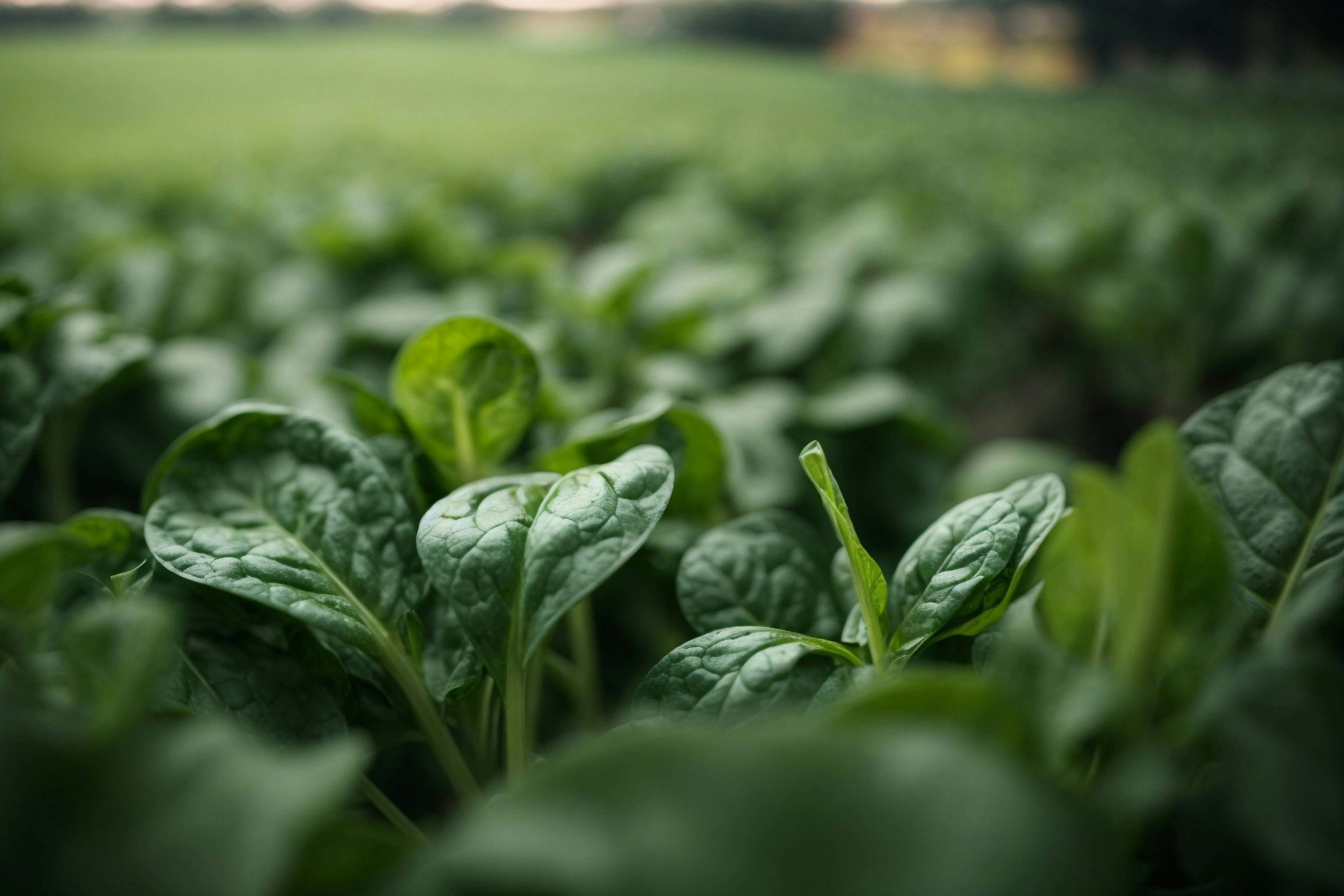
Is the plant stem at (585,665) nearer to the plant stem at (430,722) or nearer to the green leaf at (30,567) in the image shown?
the plant stem at (430,722)

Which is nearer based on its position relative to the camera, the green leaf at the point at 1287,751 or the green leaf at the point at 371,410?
the green leaf at the point at 1287,751

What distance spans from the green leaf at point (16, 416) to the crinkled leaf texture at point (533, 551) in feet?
1.41

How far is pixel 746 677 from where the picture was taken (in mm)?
521

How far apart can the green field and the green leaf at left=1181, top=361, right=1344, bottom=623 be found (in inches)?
Answer: 92.9

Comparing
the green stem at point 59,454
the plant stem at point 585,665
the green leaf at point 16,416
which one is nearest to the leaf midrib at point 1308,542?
the plant stem at point 585,665

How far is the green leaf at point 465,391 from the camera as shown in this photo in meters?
0.70

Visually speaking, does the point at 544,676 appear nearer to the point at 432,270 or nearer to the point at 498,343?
the point at 498,343

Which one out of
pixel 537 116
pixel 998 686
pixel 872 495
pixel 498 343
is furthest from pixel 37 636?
pixel 537 116

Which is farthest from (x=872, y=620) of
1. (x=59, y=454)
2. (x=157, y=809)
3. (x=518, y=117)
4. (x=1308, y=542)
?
(x=518, y=117)

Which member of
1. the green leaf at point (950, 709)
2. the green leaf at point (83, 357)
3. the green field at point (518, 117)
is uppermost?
Answer: the green field at point (518, 117)

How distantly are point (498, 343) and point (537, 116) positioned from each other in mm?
5192

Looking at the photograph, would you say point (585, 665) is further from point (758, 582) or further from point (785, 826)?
point (785, 826)

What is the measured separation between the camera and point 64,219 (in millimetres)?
1721

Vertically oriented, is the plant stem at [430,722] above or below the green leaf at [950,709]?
below
